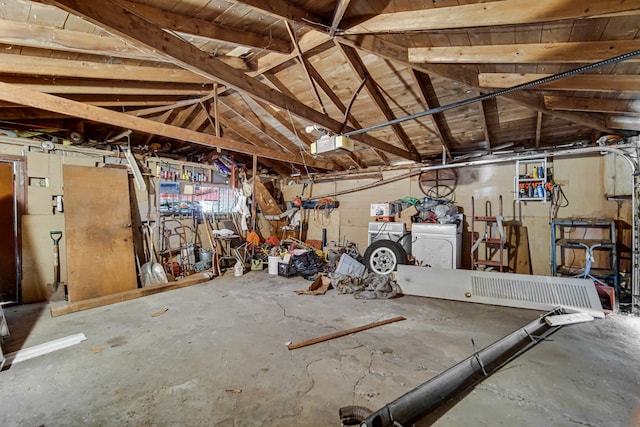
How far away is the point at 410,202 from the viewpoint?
19.5 feet

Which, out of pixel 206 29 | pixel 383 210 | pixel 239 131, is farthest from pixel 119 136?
pixel 383 210

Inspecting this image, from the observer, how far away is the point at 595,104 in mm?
3146

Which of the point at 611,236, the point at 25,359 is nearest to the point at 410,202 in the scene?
the point at 611,236

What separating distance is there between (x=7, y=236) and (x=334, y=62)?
18.1ft

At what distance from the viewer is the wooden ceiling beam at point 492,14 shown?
1.71m

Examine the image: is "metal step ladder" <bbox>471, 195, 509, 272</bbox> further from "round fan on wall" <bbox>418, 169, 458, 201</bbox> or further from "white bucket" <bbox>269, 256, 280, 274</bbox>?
"white bucket" <bbox>269, 256, 280, 274</bbox>

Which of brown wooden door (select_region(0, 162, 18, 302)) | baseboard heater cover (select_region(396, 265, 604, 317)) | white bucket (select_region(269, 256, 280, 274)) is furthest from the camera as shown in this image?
white bucket (select_region(269, 256, 280, 274))

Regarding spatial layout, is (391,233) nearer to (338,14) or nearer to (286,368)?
(286,368)

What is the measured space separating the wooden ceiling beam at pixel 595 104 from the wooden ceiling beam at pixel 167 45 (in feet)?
10.1

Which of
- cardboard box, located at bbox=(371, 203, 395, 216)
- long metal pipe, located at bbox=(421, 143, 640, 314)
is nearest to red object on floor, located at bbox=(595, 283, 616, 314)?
long metal pipe, located at bbox=(421, 143, 640, 314)

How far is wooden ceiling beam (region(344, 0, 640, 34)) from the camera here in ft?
5.62

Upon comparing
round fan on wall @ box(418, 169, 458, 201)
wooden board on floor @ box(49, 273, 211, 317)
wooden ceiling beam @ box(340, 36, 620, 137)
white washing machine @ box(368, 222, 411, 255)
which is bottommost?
wooden board on floor @ box(49, 273, 211, 317)

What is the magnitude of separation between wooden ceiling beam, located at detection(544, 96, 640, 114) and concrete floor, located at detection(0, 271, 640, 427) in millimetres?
2546

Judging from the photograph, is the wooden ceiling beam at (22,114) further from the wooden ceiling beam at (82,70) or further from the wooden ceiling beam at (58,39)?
the wooden ceiling beam at (58,39)
